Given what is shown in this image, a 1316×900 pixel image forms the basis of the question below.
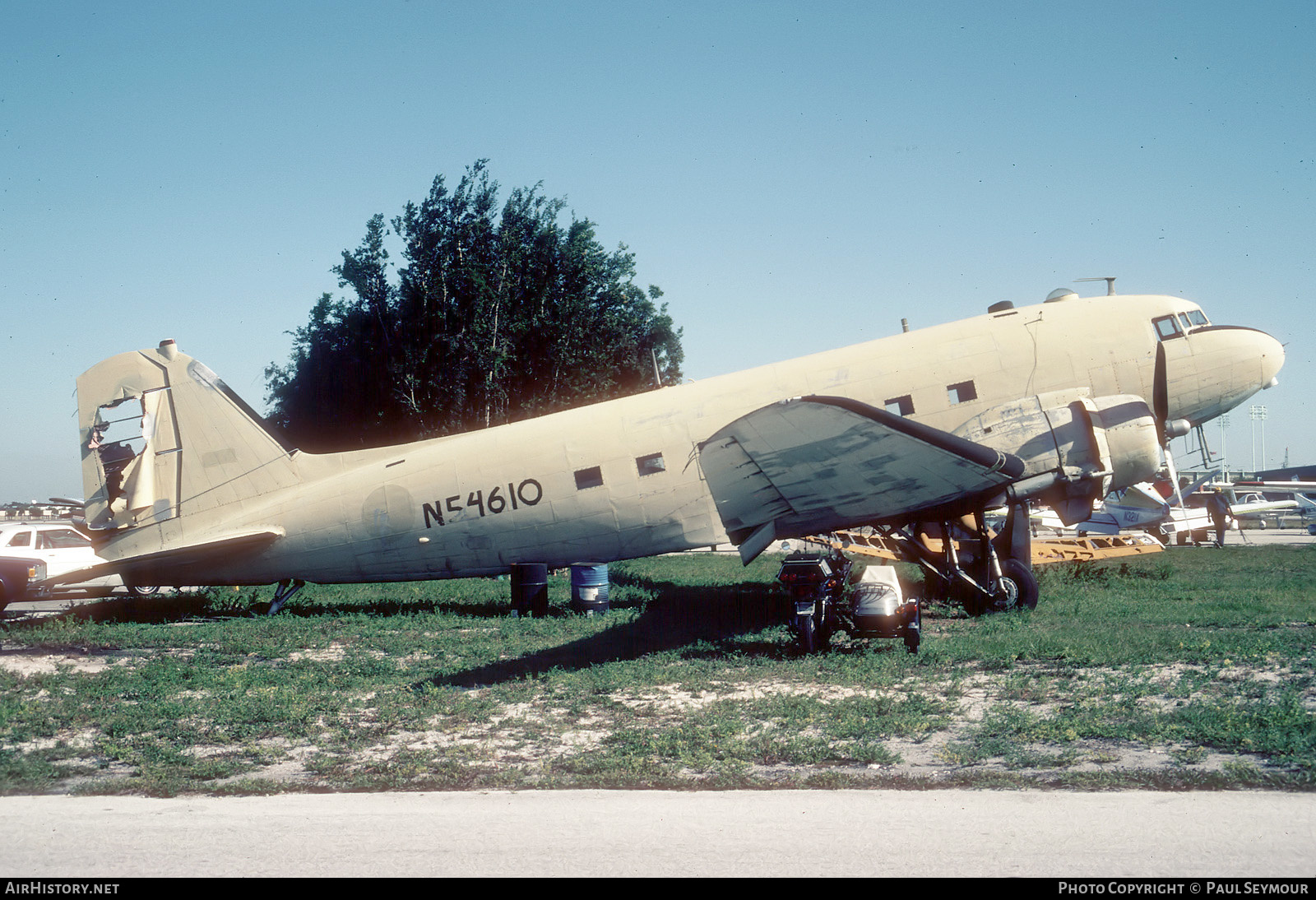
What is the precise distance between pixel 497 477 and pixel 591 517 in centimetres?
182

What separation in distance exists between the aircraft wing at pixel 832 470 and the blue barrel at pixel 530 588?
387 cm

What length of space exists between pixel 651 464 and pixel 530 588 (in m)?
3.05

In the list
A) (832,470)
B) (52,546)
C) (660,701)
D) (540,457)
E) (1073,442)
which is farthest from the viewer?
(52,546)

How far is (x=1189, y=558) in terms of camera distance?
23.7 metres

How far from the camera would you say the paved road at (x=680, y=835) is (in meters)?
4.40

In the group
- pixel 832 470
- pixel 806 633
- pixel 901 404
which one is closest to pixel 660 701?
pixel 806 633

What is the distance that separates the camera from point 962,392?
1345 centimetres

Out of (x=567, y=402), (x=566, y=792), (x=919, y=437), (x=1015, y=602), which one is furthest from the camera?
(x=567, y=402)

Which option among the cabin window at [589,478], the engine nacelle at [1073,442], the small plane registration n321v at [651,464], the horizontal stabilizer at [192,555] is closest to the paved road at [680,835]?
the small plane registration n321v at [651,464]

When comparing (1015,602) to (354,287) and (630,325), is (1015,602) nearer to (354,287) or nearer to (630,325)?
(630,325)

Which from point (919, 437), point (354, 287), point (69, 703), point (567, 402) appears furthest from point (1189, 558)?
point (354, 287)

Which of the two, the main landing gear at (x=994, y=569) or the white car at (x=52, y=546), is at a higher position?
the white car at (x=52, y=546)

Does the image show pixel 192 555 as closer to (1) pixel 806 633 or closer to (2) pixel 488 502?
(2) pixel 488 502

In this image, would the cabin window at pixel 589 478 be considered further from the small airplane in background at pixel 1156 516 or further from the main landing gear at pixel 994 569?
the small airplane in background at pixel 1156 516
